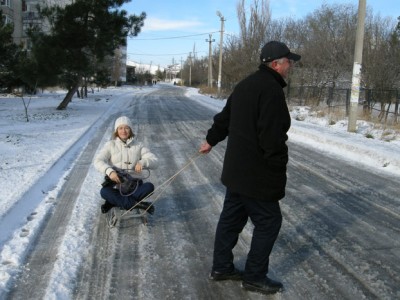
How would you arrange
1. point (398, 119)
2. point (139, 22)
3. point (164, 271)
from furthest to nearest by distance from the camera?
1. point (139, 22)
2. point (398, 119)
3. point (164, 271)

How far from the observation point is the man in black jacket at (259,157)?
3307 millimetres

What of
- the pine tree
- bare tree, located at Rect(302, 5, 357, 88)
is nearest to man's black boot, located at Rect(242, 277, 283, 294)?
the pine tree

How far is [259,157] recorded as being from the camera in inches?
135

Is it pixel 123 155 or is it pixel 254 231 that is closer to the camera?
pixel 254 231

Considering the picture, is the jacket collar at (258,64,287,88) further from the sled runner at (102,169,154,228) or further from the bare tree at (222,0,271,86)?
the bare tree at (222,0,271,86)

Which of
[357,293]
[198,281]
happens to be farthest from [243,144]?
[357,293]

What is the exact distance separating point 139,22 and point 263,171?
65.9 ft

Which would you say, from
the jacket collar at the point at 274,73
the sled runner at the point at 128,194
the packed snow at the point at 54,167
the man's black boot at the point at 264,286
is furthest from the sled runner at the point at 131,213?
the jacket collar at the point at 274,73

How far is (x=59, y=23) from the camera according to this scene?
802 inches

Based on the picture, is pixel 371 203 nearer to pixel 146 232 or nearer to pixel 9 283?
pixel 146 232

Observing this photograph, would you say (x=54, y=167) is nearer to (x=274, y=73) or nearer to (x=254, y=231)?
(x=254, y=231)

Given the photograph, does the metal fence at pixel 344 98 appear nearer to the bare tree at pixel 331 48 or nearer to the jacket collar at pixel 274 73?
the bare tree at pixel 331 48

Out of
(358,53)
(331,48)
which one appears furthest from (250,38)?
(358,53)

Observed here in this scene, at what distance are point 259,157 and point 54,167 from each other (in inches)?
228
